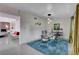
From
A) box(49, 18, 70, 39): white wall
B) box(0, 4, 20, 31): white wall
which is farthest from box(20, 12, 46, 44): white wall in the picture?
box(49, 18, 70, 39): white wall

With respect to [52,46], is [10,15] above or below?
above

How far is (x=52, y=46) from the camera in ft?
6.60

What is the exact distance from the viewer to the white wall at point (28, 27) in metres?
2.01

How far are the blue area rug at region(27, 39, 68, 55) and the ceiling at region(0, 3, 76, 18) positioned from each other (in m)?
0.41

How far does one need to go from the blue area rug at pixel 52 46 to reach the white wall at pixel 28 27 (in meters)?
0.10

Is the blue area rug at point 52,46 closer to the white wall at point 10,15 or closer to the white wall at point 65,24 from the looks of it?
the white wall at point 65,24

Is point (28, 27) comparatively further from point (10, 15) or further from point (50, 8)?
point (50, 8)

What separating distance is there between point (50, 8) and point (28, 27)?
1.51 feet

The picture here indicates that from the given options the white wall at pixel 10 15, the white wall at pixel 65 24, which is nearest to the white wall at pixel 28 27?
the white wall at pixel 10 15

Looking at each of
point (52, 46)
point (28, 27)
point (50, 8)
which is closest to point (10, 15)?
point (28, 27)

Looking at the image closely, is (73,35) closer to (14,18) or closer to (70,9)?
(70,9)

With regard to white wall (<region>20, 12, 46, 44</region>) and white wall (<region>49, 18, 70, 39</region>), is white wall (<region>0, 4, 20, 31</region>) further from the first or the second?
white wall (<region>49, 18, 70, 39</region>)

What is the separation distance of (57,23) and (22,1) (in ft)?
2.12
